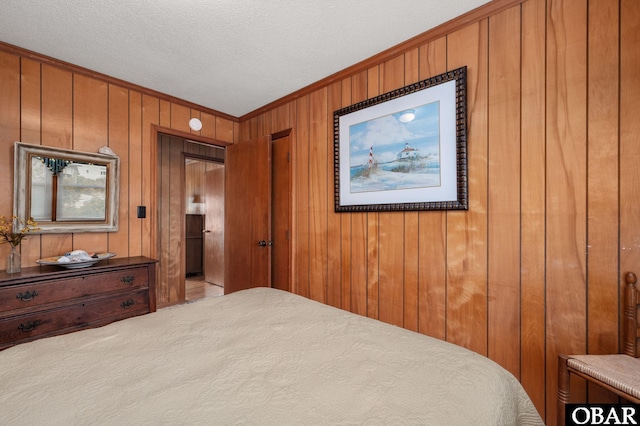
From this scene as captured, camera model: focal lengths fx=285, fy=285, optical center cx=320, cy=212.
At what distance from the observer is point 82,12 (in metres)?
1.83

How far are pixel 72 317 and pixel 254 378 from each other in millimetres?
2067

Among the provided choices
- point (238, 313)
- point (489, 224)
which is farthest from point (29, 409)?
point (489, 224)

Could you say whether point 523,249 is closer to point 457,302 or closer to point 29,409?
point 457,302

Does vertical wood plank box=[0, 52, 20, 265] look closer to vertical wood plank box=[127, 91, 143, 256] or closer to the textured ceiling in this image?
the textured ceiling

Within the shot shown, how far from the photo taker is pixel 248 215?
341 cm

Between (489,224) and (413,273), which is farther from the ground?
(489,224)

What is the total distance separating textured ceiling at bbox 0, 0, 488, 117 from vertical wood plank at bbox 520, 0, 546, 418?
1.44ft

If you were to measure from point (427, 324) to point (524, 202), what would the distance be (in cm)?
104

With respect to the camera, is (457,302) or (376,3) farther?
(457,302)

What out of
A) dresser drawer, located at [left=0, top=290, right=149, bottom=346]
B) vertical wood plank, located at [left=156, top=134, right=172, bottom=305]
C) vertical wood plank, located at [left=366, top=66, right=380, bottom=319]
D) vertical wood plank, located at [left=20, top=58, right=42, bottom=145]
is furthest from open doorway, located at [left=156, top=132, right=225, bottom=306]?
vertical wood plank, located at [left=366, top=66, right=380, bottom=319]

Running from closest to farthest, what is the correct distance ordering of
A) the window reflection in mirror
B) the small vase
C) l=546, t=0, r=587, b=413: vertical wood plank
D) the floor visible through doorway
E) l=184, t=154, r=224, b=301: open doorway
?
l=546, t=0, r=587, b=413: vertical wood plank, the small vase, the window reflection in mirror, the floor visible through doorway, l=184, t=154, r=224, b=301: open doorway

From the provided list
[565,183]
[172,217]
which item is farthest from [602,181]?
[172,217]

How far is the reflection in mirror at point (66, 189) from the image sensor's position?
2.25 m

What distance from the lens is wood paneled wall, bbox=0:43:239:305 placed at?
2.23m
